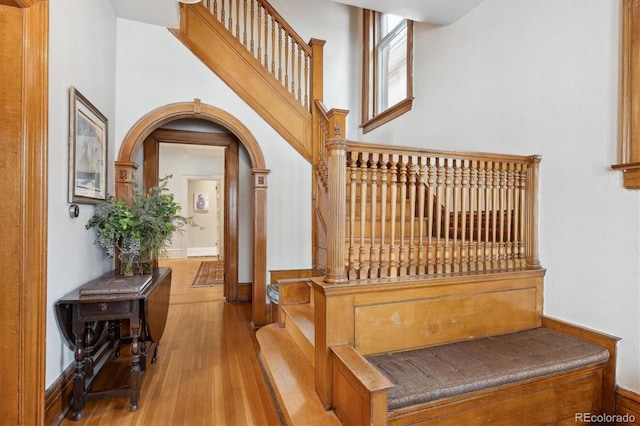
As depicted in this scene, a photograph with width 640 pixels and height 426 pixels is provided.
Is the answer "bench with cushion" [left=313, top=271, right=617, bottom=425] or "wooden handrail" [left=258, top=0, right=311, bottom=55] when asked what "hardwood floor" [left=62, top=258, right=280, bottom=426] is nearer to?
"bench with cushion" [left=313, top=271, right=617, bottom=425]

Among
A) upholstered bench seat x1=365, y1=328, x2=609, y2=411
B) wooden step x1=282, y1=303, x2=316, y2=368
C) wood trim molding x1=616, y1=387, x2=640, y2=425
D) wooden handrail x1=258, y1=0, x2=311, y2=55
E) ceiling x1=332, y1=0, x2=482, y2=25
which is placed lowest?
wood trim molding x1=616, y1=387, x2=640, y2=425

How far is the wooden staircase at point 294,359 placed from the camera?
1604mm

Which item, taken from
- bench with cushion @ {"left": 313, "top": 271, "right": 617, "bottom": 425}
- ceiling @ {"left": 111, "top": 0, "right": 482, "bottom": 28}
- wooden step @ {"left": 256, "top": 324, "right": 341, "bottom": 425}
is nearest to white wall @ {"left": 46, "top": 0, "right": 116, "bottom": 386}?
ceiling @ {"left": 111, "top": 0, "right": 482, "bottom": 28}

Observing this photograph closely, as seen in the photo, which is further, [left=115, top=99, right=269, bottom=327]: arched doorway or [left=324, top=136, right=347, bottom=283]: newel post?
[left=115, top=99, right=269, bottom=327]: arched doorway

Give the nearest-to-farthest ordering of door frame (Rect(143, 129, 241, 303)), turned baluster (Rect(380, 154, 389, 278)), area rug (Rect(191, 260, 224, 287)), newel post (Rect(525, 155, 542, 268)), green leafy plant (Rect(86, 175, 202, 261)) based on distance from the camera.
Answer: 1. turned baluster (Rect(380, 154, 389, 278))
2. newel post (Rect(525, 155, 542, 268))
3. green leafy plant (Rect(86, 175, 202, 261))
4. door frame (Rect(143, 129, 241, 303))
5. area rug (Rect(191, 260, 224, 287))

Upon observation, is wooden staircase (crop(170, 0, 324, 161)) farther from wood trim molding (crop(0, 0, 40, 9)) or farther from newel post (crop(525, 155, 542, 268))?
newel post (crop(525, 155, 542, 268))

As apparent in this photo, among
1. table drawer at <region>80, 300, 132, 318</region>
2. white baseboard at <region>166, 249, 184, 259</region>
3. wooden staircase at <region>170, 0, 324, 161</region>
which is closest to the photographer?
table drawer at <region>80, 300, 132, 318</region>

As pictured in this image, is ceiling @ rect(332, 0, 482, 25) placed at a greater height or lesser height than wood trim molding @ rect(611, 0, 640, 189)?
greater

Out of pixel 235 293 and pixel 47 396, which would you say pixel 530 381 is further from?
pixel 235 293

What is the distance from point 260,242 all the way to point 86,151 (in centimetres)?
184

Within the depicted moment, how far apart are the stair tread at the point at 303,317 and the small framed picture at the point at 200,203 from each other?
7521 mm

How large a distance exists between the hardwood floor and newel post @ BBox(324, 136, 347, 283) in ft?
3.66

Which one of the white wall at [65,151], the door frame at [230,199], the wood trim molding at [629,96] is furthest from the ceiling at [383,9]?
the door frame at [230,199]

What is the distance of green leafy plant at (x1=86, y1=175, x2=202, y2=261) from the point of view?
2.47m
